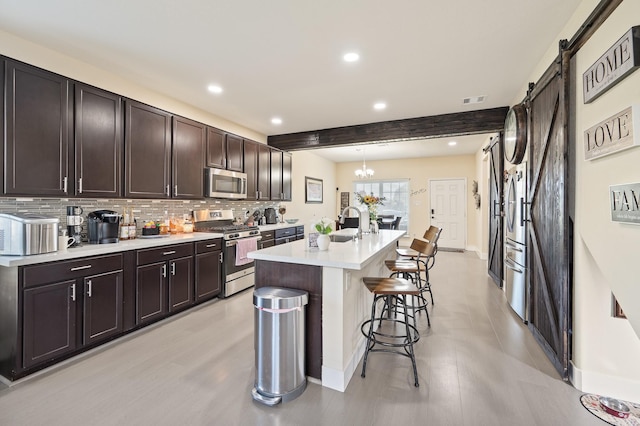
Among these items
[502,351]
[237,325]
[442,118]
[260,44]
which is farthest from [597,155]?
[237,325]

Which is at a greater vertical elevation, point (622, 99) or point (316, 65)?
point (316, 65)

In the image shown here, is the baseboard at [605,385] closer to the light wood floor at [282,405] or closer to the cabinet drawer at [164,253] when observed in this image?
the light wood floor at [282,405]

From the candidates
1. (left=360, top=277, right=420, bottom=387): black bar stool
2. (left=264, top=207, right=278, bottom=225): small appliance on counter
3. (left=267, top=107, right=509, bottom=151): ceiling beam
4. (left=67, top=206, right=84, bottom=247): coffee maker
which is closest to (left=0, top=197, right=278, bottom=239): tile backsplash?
(left=67, top=206, right=84, bottom=247): coffee maker

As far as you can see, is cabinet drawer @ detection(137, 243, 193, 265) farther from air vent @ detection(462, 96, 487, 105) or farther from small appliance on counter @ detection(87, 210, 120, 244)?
air vent @ detection(462, 96, 487, 105)

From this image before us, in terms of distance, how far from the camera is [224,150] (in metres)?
4.34

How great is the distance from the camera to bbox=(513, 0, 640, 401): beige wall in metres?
1.56

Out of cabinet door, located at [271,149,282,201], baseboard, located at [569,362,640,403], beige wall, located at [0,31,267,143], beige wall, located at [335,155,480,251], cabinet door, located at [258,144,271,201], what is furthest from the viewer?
beige wall, located at [335,155,480,251]

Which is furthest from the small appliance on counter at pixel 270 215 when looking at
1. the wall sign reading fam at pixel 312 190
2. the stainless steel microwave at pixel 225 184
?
the wall sign reading fam at pixel 312 190

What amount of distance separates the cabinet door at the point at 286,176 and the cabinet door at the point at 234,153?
48.9 inches

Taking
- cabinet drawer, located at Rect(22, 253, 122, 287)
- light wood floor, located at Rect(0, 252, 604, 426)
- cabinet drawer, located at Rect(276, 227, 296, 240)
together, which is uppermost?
cabinet drawer, located at Rect(276, 227, 296, 240)

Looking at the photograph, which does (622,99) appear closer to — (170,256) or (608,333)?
(608,333)

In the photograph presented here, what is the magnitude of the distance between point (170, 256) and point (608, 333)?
3.85m

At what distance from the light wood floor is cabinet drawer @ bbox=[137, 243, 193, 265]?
2.41 ft

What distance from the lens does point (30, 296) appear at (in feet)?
6.97
